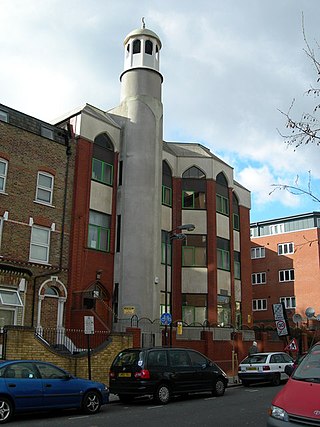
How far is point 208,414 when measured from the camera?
41.4 feet

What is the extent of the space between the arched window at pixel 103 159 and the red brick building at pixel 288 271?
2446 centimetres

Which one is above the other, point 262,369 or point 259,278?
point 259,278

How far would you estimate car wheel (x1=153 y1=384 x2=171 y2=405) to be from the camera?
14633 millimetres

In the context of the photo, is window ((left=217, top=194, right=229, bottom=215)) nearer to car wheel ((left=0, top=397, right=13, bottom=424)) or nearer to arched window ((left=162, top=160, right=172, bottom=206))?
arched window ((left=162, top=160, right=172, bottom=206))

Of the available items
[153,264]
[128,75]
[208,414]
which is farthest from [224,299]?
[208,414]

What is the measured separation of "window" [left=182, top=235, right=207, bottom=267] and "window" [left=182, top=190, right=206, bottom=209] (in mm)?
1908

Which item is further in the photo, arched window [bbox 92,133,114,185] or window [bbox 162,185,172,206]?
window [bbox 162,185,172,206]

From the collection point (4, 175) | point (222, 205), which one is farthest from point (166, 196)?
point (4, 175)

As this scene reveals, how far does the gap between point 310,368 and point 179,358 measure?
8.28 metres

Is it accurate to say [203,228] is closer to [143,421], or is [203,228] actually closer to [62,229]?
[62,229]

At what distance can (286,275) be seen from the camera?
4938cm

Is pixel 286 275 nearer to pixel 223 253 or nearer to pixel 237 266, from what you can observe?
pixel 237 266

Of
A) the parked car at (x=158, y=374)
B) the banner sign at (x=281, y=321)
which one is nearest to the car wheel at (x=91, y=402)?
the parked car at (x=158, y=374)

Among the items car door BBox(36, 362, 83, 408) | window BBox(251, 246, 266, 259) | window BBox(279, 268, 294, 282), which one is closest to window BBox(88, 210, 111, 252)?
car door BBox(36, 362, 83, 408)
